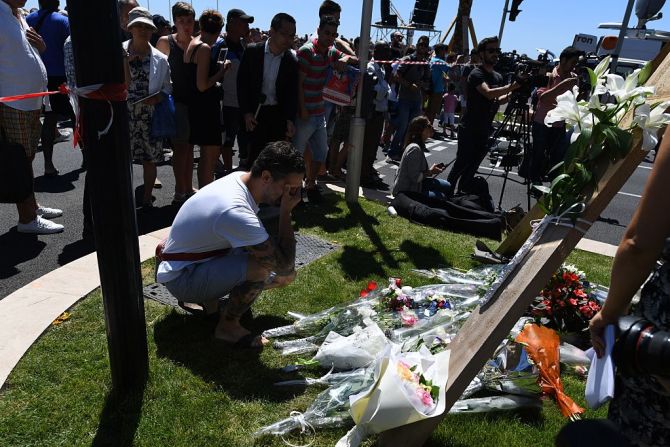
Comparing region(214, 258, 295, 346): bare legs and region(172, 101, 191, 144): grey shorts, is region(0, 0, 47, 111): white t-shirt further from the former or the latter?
region(214, 258, 295, 346): bare legs

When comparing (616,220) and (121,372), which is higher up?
(121,372)

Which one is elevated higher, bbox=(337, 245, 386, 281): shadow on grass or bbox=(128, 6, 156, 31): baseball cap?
bbox=(128, 6, 156, 31): baseball cap

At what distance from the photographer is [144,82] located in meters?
4.75

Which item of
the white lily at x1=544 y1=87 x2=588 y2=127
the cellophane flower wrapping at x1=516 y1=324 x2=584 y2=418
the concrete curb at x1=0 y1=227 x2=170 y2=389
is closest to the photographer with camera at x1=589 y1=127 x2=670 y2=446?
the white lily at x1=544 y1=87 x2=588 y2=127

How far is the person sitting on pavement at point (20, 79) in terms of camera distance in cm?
377

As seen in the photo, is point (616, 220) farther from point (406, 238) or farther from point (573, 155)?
point (573, 155)

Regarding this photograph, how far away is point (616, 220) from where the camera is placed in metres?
6.87

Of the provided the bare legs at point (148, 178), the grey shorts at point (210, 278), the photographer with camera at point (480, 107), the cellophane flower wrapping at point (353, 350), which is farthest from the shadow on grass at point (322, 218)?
the cellophane flower wrapping at point (353, 350)

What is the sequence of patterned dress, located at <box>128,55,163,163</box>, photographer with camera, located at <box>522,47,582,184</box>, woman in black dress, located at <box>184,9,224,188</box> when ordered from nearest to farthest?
1. patterned dress, located at <box>128,55,163,163</box>
2. woman in black dress, located at <box>184,9,224,188</box>
3. photographer with camera, located at <box>522,47,582,184</box>

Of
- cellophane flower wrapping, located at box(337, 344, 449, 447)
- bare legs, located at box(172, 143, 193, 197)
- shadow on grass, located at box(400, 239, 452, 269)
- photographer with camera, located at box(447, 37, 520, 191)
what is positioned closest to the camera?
cellophane flower wrapping, located at box(337, 344, 449, 447)

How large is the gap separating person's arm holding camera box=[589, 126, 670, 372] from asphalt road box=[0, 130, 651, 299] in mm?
3386

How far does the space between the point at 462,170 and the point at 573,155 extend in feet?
13.5

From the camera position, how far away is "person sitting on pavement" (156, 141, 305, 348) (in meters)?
2.76

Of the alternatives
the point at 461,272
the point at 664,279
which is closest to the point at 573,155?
the point at 664,279
